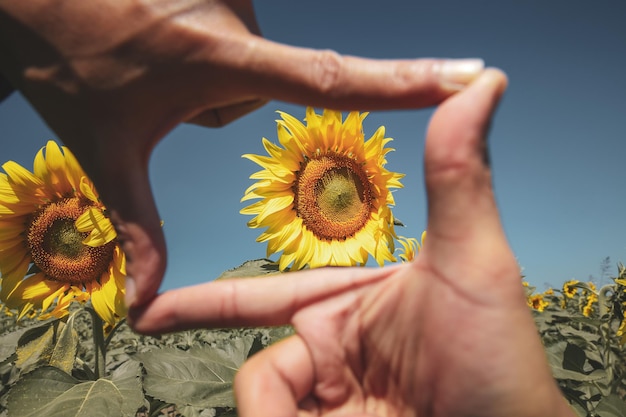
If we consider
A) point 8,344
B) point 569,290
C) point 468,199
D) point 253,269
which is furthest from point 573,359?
point 569,290

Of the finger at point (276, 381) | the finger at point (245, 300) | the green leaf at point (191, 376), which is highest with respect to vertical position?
the finger at point (245, 300)

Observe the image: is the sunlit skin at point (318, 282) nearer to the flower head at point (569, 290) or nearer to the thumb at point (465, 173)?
the thumb at point (465, 173)

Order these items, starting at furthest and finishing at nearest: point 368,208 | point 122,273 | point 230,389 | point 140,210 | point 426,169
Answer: point 368,208 → point 122,273 → point 230,389 → point 140,210 → point 426,169

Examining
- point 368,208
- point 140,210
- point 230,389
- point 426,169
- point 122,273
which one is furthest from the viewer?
point 368,208

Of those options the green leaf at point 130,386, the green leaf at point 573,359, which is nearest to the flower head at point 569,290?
the green leaf at point 573,359

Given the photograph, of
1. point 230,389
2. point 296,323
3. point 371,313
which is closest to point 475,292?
point 371,313

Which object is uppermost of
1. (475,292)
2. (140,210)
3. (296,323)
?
(140,210)

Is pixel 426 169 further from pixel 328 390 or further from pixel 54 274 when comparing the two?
pixel 54 274

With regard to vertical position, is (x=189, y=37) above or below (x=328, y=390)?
above
